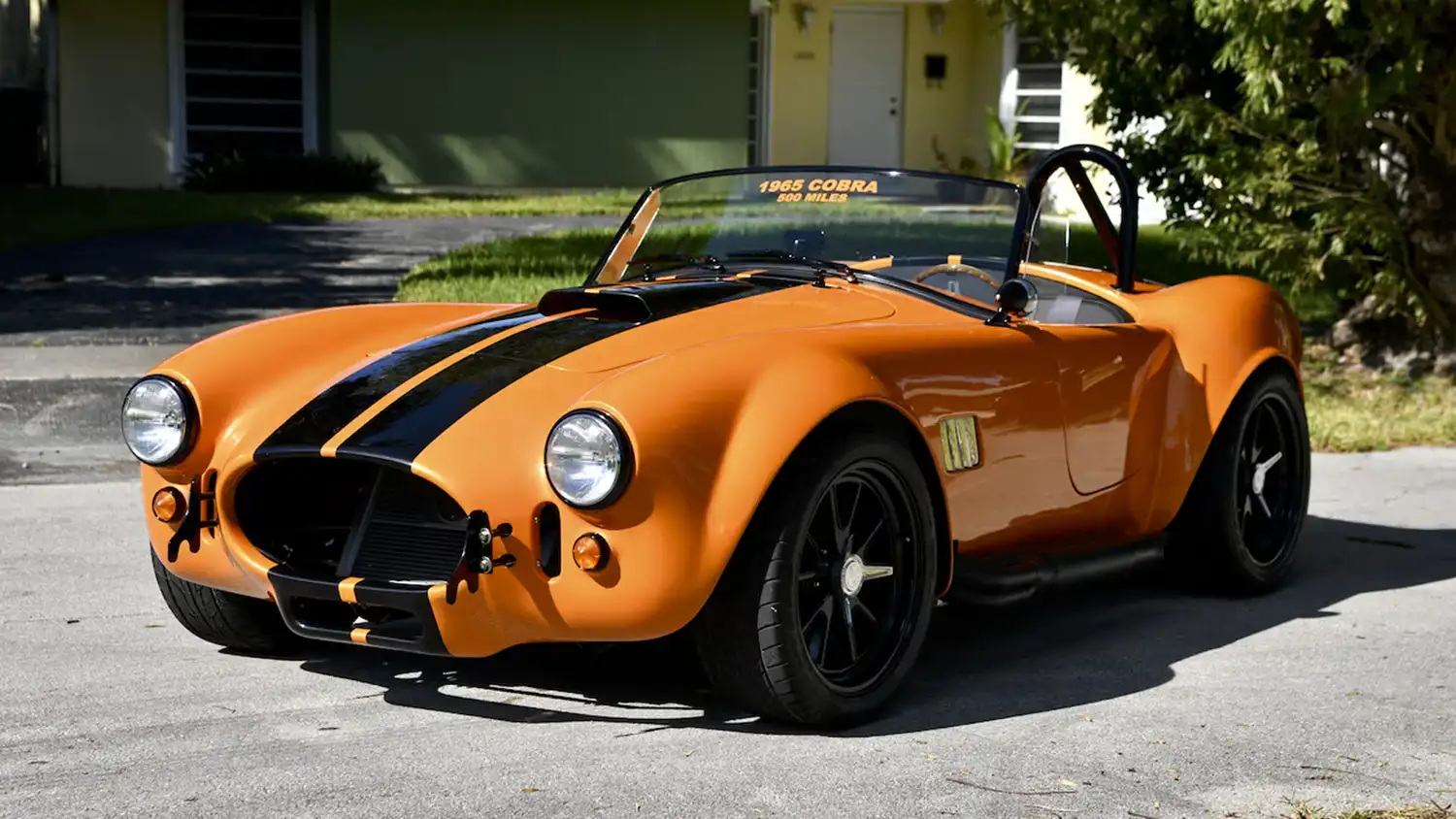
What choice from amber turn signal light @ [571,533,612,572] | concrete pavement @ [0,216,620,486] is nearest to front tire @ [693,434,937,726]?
amber turn signal light @ [571,533,612,572]

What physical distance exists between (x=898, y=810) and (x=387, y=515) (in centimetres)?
138

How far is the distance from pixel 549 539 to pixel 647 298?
1024 millimetres

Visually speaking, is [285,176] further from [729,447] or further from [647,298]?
[729,447]

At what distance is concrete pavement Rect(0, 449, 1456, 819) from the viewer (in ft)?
12.9

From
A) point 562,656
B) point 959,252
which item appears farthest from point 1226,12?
point 562,656

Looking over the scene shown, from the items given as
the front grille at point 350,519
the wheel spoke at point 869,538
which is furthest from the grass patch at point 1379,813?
the front grille at point 350,519

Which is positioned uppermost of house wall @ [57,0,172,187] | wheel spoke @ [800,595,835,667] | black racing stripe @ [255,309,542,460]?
house wall @ [57,0,172,187]

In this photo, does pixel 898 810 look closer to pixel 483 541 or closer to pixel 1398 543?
pixel 483 541

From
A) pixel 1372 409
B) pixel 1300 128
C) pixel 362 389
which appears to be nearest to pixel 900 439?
pixel 362 389

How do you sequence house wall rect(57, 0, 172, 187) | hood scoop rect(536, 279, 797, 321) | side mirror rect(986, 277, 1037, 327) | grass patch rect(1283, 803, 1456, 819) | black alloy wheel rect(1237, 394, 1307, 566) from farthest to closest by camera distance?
house wall rect(57, 0, 172, 187) < black alloy wheel rect(1237, 394, 1307, 566) < side mirror rect(986, 277, 1037, 327) < hood scoop rect(536, 279, 797, 321) < grass patch rect(1283, 803, 1456, 819)

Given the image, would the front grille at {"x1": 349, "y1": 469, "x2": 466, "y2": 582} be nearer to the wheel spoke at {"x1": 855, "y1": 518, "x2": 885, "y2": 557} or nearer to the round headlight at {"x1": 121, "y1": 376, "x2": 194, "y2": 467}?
the round headlight at {"x1": 121, "y1": 376, "x2": 194, "y2": 467}

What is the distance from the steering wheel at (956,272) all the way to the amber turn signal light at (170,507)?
7.27 feet

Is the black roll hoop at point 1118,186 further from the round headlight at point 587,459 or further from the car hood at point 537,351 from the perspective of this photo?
the round headlight at point 587,459

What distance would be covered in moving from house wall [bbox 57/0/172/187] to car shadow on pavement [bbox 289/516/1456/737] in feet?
61.1
